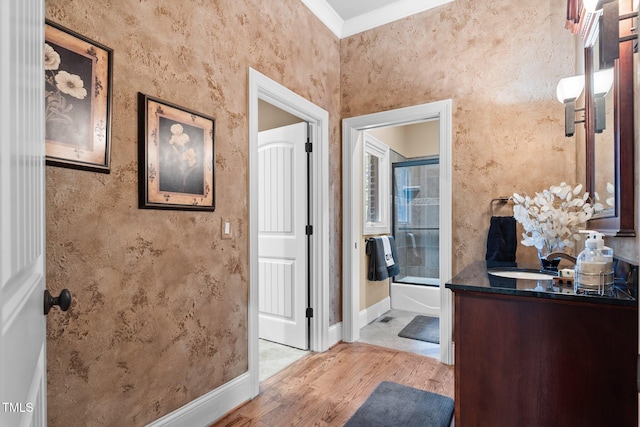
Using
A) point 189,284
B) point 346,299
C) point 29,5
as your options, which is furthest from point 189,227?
point 346,299

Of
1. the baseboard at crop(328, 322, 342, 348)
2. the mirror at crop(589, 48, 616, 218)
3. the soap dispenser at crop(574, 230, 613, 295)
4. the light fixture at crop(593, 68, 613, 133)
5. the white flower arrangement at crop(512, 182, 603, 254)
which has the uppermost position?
the light fixture at crop(593, 68, 613, 133)

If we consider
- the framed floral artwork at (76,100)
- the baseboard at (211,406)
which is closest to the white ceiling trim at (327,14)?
the framed floral artwork at (76,100)

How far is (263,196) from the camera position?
3.24 meters

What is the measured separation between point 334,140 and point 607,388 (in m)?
2.53

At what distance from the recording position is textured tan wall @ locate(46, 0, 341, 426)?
1.34m

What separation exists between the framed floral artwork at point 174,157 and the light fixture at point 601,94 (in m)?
1.95

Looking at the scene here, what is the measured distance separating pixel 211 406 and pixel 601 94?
8.44ft

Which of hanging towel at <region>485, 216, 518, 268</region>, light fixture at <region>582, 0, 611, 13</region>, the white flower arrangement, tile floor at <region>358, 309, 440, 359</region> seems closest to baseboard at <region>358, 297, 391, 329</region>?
tile floor at <region>358, 309, 440, 359</region>

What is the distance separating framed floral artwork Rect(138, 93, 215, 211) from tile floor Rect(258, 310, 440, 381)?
58.4 inches

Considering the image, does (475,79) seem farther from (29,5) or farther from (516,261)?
(29,5)

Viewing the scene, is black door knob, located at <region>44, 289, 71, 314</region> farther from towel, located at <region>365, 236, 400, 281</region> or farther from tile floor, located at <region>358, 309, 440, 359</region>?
towel, located at <region>365, 236, 400, 281</region>

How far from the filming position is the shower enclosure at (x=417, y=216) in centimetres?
465

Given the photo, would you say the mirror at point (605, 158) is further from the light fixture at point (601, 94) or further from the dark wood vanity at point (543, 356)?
the dark wood vanity at point (543, 356)

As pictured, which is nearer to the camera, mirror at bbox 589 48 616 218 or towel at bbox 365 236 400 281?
mirror at bbox 589 48 616 218
